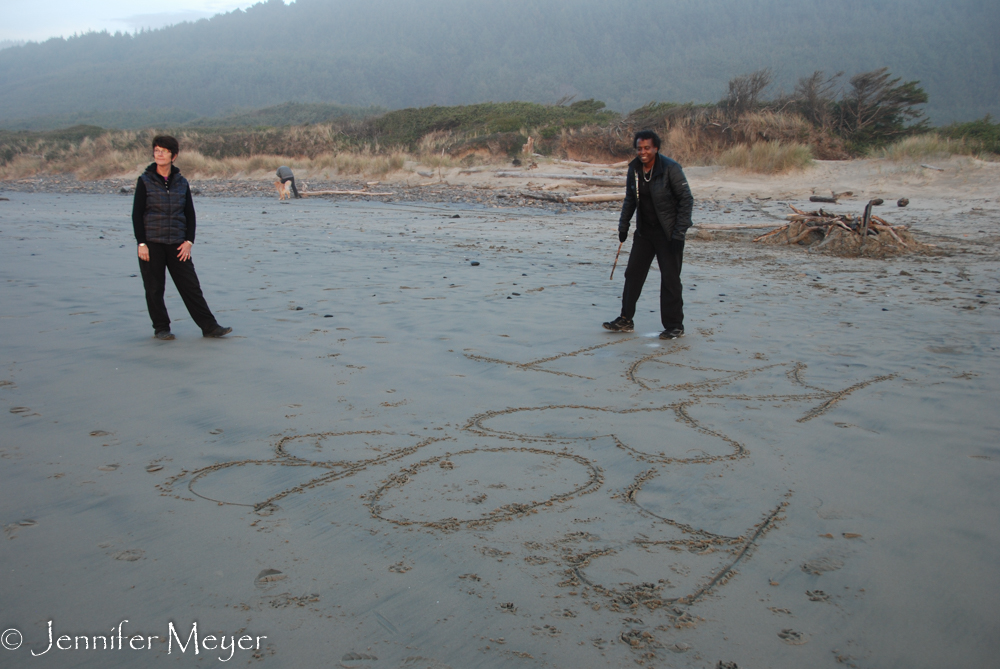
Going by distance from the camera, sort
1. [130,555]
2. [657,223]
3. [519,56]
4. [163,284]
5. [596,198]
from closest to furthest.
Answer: [130,555], [163,284], [657,223], [596,198], [519,56]

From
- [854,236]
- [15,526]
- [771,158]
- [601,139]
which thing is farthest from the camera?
[601,139]

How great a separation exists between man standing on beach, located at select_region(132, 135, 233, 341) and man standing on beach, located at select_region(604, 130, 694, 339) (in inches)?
129

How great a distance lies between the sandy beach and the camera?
1993 millimetres

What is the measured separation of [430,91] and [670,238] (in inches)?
4139

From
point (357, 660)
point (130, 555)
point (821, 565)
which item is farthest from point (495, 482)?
point (130, 555)

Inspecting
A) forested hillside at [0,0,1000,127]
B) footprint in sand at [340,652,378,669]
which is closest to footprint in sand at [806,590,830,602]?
footprint in sand at [340,652,378,669]

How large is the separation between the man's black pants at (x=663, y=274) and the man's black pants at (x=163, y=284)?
3.33 m

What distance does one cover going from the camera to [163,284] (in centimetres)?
498

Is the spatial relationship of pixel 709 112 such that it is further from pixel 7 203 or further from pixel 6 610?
pixel 6 610

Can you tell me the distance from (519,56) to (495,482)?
4212 inches

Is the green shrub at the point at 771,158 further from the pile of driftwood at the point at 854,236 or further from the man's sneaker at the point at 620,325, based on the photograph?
the man's sneaker at the point at 620,325

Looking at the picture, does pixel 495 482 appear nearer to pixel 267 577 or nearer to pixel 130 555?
pixel 267 577

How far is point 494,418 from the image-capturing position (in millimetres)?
3678

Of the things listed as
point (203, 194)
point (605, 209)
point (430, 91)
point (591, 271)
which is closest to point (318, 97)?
point (430, 91)
